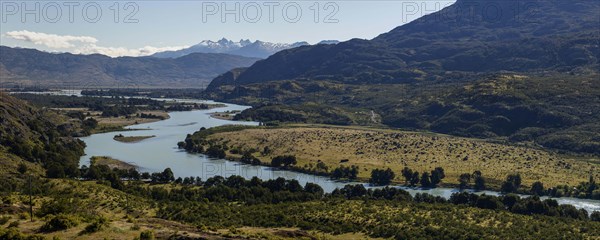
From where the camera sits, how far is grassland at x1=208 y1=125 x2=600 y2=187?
14012cm

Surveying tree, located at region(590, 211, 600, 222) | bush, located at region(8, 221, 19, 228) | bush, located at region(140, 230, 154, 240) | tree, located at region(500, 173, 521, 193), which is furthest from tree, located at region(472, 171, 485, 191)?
bush, located at region(8, 221, 19, 228)

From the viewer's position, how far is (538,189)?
12150 cm

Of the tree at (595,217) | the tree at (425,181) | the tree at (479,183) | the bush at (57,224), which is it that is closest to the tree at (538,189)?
the tree at (479,183)

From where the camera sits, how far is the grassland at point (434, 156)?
14012 cm

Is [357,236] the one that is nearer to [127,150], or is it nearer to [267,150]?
[267,150]

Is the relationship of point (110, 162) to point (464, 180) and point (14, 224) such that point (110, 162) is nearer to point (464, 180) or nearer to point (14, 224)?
point (464, 180)

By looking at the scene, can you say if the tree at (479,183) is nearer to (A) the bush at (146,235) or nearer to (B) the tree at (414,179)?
(B) the tree at (414,179)

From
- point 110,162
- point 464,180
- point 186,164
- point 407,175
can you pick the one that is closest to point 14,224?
point 407,175

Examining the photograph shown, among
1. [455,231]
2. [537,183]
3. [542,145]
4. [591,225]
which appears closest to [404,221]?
[455,231]

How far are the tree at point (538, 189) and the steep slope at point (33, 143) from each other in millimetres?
99660

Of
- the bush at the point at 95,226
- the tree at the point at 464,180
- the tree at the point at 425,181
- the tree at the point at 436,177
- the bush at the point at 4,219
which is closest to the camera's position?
the bush at the point at 95,226

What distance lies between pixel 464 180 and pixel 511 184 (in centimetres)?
1048

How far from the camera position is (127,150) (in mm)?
176750

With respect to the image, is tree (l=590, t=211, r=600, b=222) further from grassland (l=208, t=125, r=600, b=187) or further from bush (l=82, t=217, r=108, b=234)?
bush (l=82, t=217, r=108, b=234)
